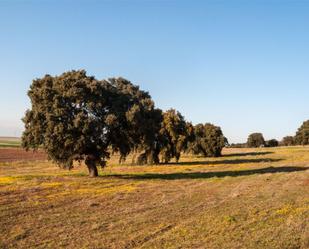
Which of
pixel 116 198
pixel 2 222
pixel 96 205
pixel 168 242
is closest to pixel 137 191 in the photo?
pixel 116 198

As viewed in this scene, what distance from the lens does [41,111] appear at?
3812cm

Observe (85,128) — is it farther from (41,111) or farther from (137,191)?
(137,191)

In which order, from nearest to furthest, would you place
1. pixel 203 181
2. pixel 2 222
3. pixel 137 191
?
pixel 2 222 < pixel 137 191 < pixel 203 181

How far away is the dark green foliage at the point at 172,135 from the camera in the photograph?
63.2m

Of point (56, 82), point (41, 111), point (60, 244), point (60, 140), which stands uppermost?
point (56, 82)

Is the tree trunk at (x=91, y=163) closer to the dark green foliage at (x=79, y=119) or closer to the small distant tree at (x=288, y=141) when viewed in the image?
the dark green foliage at (x=79, y=119)

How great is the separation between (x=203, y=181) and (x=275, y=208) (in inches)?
600

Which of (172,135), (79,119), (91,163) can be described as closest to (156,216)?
(79,119)

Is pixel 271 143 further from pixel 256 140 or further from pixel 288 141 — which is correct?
pixel 288 141

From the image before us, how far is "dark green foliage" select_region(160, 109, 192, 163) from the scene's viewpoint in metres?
63.2

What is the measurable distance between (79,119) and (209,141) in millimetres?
53910

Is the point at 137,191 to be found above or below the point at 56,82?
below

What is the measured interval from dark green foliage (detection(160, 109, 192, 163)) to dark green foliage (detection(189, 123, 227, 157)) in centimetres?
1957

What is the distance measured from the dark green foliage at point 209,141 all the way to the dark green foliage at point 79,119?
4595 centimetres
